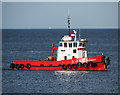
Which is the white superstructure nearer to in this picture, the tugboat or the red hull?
the tugboat

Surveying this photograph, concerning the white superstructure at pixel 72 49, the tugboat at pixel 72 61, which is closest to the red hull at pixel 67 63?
the tugboat at pixel 72 61

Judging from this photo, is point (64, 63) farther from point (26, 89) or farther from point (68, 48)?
point (26, 89)

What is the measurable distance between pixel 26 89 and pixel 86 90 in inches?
248

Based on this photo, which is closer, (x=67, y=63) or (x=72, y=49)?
(x=67, y=63)

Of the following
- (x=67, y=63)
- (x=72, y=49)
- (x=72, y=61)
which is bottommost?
(x=67, y=63)

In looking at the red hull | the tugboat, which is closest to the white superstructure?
the tugboat

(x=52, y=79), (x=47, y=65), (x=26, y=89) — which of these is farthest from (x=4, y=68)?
(x=26, y=89)

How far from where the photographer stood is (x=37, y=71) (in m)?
62.9

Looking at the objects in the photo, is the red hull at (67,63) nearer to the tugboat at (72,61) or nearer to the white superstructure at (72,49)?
the tugboat at (72,61)

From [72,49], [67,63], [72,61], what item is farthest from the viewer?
[72,49]

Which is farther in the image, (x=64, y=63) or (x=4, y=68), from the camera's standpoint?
(x=4, y=68)

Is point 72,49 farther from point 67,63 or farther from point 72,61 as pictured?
point 67,63

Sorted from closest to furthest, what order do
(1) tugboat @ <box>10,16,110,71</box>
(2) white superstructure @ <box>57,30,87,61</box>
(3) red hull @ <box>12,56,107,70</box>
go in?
1. (3) red hull @ <box>12,56,107,70</box>
2. (1) tugboat @ <box>10,16,110,71</box>
3. (2) white superstructure @ <box>57,30,87,61</box>

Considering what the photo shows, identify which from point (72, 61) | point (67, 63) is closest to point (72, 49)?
point (72, 61)
